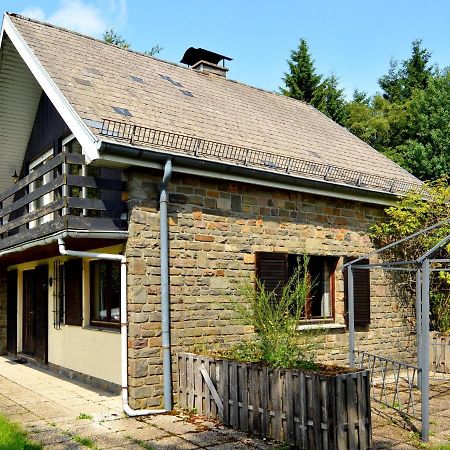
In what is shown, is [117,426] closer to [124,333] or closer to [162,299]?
[124,333]

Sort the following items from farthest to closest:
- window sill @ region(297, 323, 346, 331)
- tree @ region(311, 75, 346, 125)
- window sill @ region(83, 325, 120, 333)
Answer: tree @ region(311, 75, 346, 125) → window sill @ region(297, 323, 346, 331) → window sill @ region(83, 325, 120, 333)

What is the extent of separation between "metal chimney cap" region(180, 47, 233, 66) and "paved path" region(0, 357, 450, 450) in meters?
9.40

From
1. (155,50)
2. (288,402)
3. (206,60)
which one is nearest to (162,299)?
(288,402)

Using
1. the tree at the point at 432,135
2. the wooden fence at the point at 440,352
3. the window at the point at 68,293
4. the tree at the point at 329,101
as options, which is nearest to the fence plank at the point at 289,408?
the window at the point at 68,293

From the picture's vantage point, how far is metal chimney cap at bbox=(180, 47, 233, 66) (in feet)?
50.9

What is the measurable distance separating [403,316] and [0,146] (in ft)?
31.0

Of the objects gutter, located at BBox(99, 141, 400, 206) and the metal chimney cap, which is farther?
the metal chimney cap

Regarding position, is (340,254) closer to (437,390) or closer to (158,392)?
(437,390)

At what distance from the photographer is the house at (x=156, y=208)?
823cm

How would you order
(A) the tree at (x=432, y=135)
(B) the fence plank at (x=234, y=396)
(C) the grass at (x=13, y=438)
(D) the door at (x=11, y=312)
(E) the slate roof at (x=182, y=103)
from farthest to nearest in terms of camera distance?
(A) the tree at (x=432, y=135) < (D) the door at (x=11, y=312) < (E) the slate roof at (x=182, y=103) < (B) the fence plank at (x=234, y=396) < (C) the grass at (x=13, y=438)

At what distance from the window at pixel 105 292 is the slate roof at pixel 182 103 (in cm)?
251

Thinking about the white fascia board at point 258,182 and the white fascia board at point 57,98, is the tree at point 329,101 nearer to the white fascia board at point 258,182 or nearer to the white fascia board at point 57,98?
the white fascia board at point 258,182

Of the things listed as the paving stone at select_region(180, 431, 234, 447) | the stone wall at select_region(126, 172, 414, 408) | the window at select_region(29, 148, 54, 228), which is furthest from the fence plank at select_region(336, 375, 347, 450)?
the window at select_region(29, 148, 54, 228)

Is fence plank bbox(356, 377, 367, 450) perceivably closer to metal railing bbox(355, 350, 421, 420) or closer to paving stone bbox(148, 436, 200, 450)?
metal railing bbox(355, 350, 421, 420)
